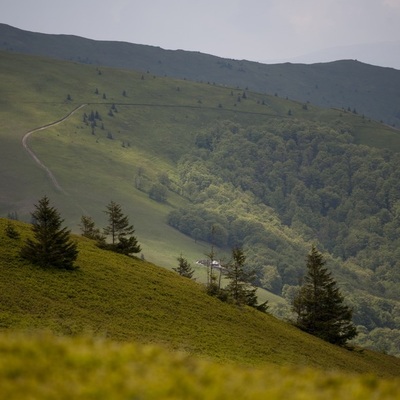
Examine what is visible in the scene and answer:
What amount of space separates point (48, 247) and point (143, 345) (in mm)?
24418

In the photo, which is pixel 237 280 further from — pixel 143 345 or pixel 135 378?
pixel 135 378

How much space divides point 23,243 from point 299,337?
108 feet

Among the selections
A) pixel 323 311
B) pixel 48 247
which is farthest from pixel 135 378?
pixel 323 311

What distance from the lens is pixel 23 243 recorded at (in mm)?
55156

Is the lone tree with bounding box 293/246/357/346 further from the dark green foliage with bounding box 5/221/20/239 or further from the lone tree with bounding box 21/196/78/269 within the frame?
the dark green foliage with bounding box 5/221/20/239

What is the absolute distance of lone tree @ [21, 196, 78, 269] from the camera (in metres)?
51.2

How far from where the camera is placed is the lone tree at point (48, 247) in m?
51.2

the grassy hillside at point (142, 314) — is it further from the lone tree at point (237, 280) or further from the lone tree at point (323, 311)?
the lone tree at point (323, 311)

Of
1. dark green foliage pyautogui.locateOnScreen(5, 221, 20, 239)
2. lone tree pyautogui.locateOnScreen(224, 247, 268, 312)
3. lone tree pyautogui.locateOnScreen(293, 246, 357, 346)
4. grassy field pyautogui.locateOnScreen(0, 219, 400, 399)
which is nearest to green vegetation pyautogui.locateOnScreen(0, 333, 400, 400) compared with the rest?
grassy field pyautogui.locateOnScreen(0, 219, 400, 399)

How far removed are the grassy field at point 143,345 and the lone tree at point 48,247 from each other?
1.30 meters

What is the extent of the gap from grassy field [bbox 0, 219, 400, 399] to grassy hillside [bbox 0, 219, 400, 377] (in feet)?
0.55

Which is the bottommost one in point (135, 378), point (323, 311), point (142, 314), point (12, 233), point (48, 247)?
point (323, 311)

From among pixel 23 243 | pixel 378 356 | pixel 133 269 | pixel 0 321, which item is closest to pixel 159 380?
pixel 0 321

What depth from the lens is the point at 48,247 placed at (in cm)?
5197
